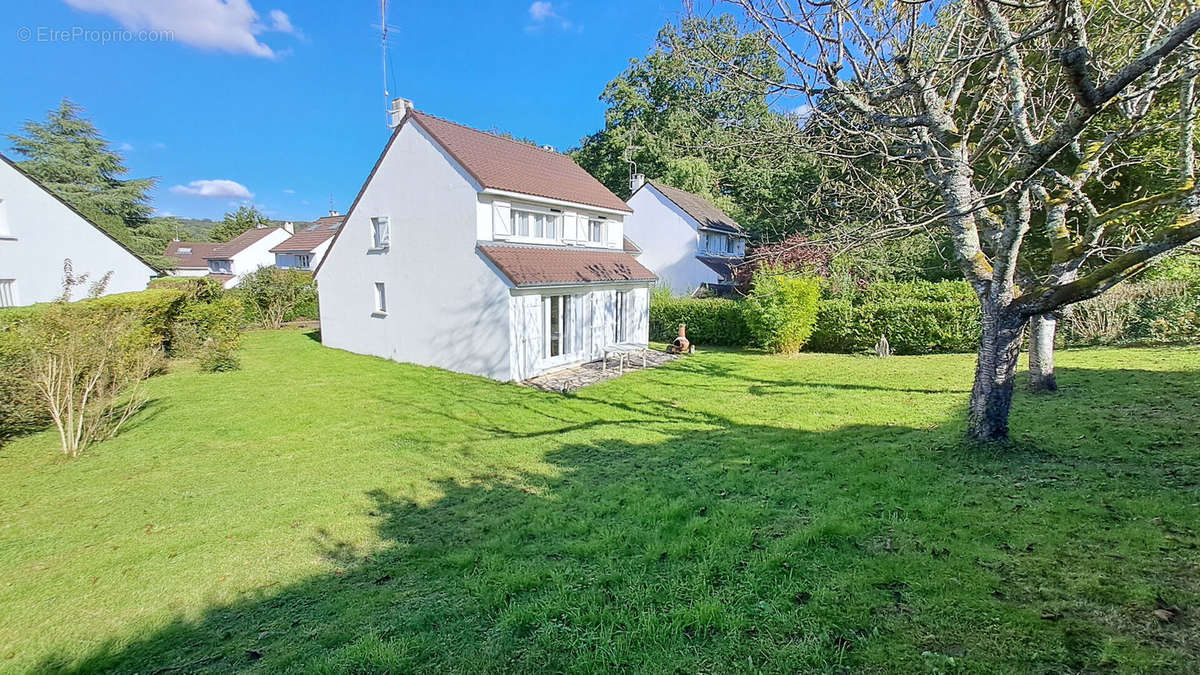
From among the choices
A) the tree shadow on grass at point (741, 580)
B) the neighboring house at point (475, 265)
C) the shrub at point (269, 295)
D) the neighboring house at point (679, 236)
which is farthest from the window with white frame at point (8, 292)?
the neighboring house at point (679, 236)

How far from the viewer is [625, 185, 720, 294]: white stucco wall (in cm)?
2902

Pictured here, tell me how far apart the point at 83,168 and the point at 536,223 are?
47.6m

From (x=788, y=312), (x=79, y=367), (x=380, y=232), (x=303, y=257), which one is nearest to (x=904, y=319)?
(x=788, y=312)

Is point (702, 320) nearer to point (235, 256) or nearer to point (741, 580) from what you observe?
point (741, 580)

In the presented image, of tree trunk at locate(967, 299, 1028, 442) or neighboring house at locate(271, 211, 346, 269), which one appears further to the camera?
neighboring house at locate(271, 211, 346, 269)

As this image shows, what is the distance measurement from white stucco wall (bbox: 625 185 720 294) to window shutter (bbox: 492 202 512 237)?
1479 cm

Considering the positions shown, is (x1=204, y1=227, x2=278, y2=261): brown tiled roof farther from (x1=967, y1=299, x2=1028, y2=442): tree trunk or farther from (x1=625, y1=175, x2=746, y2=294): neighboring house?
(x1=967, y1=299, x2=1028, y2=442): tree trunk

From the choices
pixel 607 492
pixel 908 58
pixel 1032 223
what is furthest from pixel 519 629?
pixel 1032 223

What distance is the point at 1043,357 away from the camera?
29.6 ft

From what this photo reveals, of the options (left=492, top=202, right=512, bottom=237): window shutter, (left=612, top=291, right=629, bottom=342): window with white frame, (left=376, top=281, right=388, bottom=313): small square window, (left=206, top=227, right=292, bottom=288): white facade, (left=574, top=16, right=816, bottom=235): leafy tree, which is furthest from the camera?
(left=206, top=227, right=292, bottom=288): white facade

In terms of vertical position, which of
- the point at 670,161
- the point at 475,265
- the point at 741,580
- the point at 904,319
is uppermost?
the point at 670,161

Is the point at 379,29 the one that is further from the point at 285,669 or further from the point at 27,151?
the point at 27,151

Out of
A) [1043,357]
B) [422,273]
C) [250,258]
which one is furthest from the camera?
[250,258]

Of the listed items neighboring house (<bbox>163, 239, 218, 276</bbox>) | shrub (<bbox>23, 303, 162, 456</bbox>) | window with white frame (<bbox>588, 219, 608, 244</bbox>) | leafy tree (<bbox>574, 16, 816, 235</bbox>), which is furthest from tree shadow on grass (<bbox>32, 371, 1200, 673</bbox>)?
neighboring house (<bbox>163, 239, 218, 276</bbox>)
